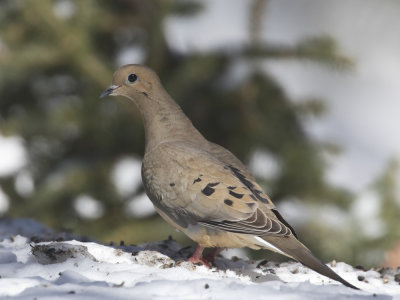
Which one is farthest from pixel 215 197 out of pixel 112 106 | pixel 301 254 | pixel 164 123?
pixel 112 106

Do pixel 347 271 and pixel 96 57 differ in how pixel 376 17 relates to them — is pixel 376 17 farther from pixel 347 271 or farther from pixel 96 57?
pixel 347 271

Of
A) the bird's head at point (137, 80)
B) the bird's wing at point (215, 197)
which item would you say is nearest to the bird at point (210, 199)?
the bird's wing at point (215, 197)

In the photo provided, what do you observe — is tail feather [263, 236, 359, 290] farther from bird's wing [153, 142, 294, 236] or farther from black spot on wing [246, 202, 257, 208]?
black spot on wing [246, 202, 257, 208]

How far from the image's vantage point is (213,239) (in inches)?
150

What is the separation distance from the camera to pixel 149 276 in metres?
3.51

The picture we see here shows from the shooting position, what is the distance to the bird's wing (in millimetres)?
3699

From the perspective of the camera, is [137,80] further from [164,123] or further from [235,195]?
[235,195]

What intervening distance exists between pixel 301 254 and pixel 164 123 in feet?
4.09

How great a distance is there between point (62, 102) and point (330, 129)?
5.83m

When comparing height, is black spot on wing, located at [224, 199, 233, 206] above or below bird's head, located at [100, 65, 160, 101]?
below

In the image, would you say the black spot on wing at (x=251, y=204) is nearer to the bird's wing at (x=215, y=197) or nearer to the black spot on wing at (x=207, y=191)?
the bird's wing at (x=215, y=197)

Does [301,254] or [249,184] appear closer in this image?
[301,254]

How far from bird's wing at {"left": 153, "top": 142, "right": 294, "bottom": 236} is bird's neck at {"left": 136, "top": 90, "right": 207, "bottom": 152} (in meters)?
0.24

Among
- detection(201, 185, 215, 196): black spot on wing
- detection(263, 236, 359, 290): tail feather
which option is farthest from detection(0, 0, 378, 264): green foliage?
detection(263, 236, 359, 290): tail feather
